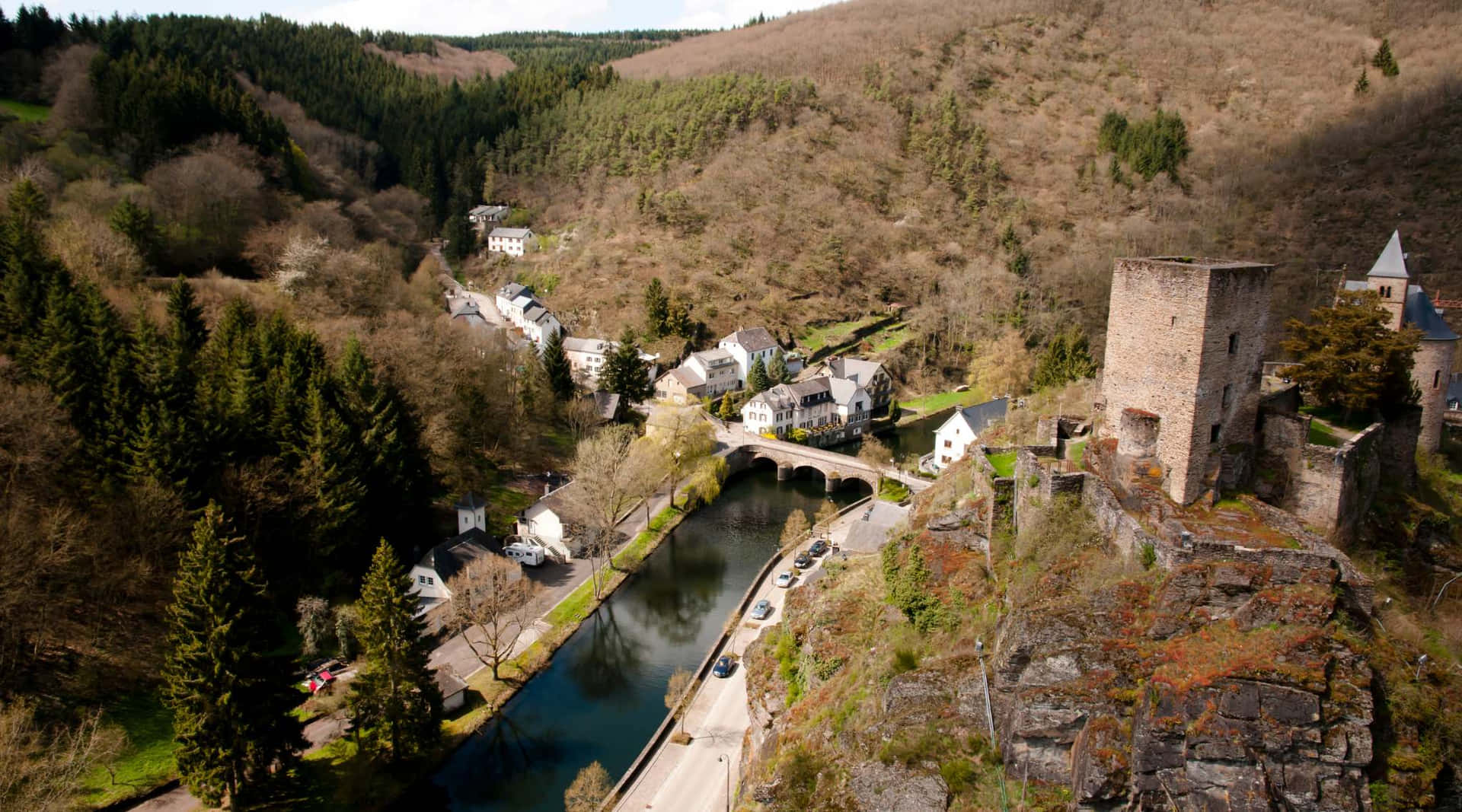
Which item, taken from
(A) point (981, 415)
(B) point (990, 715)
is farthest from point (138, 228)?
(B) point (990, 715)

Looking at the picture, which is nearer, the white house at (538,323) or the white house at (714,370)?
the white house at (714,370)

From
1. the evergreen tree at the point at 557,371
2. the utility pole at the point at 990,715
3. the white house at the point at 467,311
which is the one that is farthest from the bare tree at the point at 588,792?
the white house at the point at 467,311

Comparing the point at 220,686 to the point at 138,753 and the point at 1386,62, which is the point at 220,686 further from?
the point at 1386,62

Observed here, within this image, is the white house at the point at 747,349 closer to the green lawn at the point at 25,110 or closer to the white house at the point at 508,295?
the white house at the point at 508,295

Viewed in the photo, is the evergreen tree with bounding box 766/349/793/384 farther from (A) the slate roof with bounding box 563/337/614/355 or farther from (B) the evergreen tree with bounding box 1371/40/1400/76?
(B) the evergreen tree with bounding box 1371/40/1400/76

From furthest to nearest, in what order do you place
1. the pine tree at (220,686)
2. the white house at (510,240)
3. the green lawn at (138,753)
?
A: 1. the white house at (510,240)
2. the green lawn at (138,753)
3. the pine tree at (220,686)

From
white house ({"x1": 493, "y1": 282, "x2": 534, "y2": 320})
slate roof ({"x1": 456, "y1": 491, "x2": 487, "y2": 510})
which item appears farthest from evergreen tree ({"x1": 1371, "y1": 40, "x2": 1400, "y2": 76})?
slate roof ({"x1": 456, "y1": 491, "x2": 487, "y2": 510})
